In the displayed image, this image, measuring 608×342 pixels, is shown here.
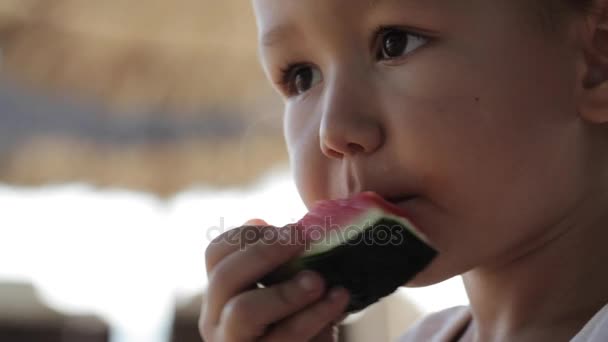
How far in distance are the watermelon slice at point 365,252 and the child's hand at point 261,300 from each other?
0.02 m

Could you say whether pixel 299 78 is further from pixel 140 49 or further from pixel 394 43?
pixel 140 49

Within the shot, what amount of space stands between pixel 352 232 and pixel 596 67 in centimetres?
40

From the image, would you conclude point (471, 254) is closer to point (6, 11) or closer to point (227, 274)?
point (227, 274)

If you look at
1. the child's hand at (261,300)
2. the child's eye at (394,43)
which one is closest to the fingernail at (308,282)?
the child's hand at (261,300)

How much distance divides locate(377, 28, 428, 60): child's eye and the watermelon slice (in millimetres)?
188

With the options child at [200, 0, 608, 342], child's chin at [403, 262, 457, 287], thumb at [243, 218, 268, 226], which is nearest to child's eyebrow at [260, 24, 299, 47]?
child at [200, 0, 608, 342]

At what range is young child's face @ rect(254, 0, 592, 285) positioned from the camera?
833 mm

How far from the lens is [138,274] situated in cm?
319

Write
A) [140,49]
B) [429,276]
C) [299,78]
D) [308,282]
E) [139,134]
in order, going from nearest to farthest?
[308,282] → [429,276] → [299,78] → [140,49] → [139,134]

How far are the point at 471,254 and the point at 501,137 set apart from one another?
5.8 inches

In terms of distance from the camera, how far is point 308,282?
79 centimetres

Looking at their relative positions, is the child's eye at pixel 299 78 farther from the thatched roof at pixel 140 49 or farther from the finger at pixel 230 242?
the thatched roof at pixel 140 49

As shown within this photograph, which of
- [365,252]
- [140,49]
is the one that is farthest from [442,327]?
[140,49]

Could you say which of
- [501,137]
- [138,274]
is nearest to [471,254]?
[501,137]
